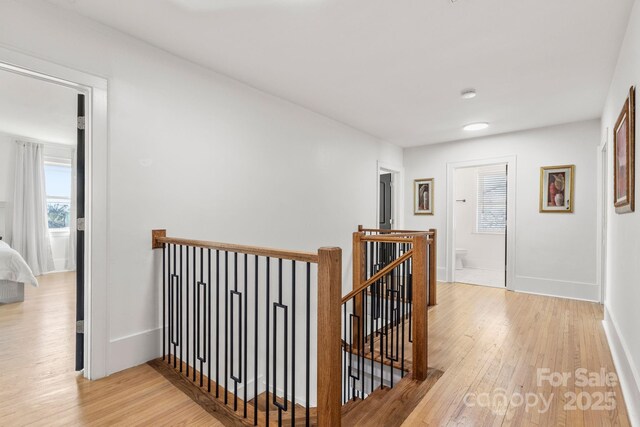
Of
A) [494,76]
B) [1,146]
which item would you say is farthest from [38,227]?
[494,76]

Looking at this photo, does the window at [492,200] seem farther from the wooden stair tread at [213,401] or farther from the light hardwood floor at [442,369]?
the wooden stair tread at [213,401]

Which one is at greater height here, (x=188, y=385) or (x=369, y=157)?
(x=369, y=157)

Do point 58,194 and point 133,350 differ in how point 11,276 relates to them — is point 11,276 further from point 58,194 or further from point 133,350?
point 58,194

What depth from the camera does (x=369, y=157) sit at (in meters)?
5.05

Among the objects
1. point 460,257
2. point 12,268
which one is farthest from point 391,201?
point 12,268

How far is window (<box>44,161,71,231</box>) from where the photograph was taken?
19.5 ft

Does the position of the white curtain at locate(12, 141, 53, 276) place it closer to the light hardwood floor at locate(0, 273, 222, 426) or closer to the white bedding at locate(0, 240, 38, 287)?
the white bedding at locate(0, 240, 38, 287)

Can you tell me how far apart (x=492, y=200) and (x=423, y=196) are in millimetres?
1970

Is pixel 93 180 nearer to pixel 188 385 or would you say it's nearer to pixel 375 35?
pixel 188 385

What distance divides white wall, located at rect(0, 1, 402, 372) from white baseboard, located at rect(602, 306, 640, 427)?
2871mm

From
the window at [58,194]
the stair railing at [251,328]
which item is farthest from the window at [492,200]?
the window at [58,194]

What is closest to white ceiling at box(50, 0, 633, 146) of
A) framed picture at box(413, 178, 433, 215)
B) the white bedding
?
framed picture at box(413, 178, 433, 215)

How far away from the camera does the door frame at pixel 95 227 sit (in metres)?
2.10

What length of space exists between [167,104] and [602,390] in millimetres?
3730
